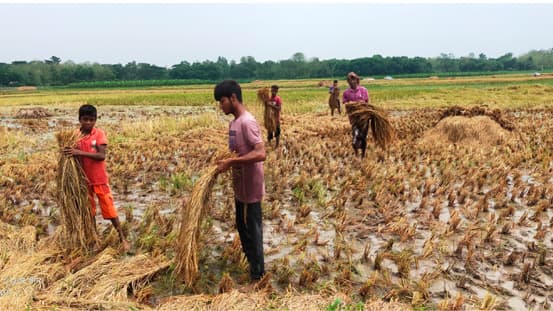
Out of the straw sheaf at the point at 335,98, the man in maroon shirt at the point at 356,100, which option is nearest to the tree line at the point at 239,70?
the straw sheaf at the point at 335,98

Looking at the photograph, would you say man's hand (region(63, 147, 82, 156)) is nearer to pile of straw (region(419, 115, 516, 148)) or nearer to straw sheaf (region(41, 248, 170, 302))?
straw sheaf (region(41, 248, 170, 302))

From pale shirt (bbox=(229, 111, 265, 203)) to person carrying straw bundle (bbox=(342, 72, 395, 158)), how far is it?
430 cm

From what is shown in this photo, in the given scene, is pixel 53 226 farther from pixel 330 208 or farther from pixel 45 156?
pixel 45 156

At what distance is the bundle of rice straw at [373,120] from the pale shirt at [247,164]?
429 centimetres

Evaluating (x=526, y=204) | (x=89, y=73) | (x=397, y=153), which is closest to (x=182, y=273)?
(x=526, y=204)

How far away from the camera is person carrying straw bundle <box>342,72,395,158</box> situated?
281 inches

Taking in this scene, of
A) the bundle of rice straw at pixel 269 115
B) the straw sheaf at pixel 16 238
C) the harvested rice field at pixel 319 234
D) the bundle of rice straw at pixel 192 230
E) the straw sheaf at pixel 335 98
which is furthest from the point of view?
the straw sheaf at pixel 335 98

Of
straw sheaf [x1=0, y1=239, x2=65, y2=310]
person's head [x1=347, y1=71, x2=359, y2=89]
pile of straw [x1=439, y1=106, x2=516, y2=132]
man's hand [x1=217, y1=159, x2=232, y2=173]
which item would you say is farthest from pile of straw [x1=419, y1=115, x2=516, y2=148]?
straw sheaf [x1=0, y1=239, x2=65, y2=310]

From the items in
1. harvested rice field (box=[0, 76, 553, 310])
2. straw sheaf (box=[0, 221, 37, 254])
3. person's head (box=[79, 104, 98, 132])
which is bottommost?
harvested rice field (box=[0, 76, 553, 310])

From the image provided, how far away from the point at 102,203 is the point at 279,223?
1.81 metres

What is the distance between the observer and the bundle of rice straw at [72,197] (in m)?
3.68

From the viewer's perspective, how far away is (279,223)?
4625 mm

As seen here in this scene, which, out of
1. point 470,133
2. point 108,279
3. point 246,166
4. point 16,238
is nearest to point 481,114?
point 470,133

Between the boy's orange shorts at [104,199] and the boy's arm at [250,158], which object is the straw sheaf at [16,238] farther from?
the boy's arm at [250,158]
